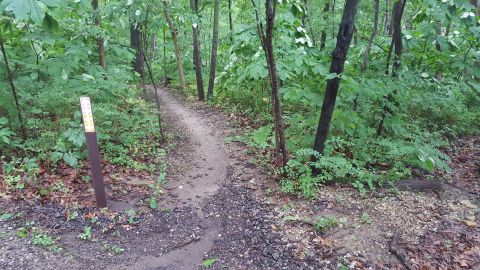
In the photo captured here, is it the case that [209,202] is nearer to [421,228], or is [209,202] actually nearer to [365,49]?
[421,228]

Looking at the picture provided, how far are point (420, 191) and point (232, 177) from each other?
321cm

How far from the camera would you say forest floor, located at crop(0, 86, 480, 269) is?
4.04 metres

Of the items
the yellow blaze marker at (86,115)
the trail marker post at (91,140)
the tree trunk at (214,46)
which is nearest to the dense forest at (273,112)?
the trail marker post at (91,140)

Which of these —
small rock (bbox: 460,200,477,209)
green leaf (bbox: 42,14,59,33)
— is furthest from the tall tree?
small rock (bbox: 460,200,477,209)

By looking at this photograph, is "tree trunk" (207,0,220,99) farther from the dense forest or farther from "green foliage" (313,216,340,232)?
"green foliage" (313,216,340,232)

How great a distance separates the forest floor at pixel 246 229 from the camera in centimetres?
404

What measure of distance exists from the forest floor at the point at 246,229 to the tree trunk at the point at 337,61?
90 cm

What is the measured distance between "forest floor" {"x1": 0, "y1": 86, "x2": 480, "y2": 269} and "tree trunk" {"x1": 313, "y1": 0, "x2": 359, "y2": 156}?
899 millimetres

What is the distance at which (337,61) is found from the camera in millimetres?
4969

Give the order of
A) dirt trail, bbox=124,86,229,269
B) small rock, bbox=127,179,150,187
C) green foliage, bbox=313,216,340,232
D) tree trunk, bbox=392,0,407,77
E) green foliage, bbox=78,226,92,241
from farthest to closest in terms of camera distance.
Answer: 1. tree trunk, bbox=392,0,407,77
2. small rock, bbox=127,179,150,187
3. green foliage, bbox=313,216,340,232
4. green foliage, bbox=78,226,92,241
5. dirt trail, bbox=124,86,229,269

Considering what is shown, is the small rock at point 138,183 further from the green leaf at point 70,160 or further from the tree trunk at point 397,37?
the tree trunk at point 397,37

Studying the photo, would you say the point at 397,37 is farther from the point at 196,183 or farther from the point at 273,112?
the point at 196,183

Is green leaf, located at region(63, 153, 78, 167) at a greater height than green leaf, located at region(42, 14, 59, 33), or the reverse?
green leaf, located at region(42, 14, 59, 33)

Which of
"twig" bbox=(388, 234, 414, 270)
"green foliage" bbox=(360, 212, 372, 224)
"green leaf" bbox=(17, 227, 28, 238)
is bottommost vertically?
"twig" bbox=(388, 234, 414, 270)
